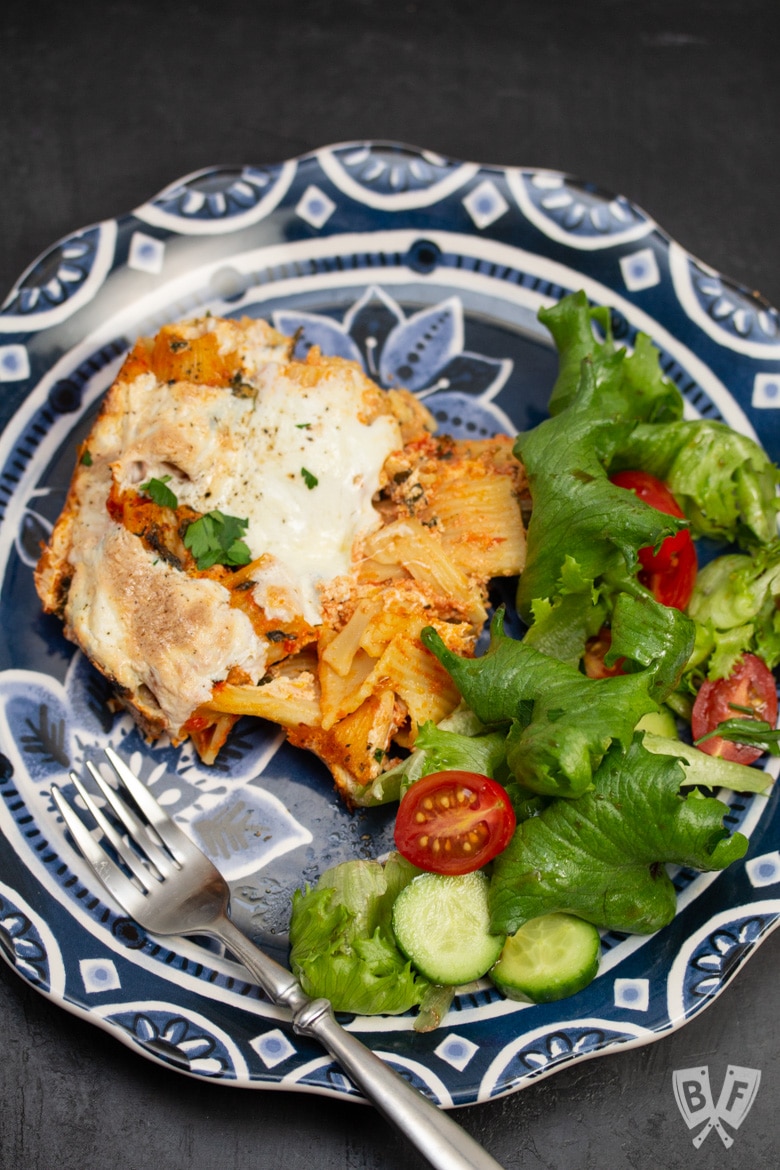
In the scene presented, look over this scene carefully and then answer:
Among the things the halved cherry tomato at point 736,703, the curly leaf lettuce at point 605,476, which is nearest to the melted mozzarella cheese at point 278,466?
the curly leaf lettuce at point 605,476

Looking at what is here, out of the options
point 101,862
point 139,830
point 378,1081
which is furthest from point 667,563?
point 101,862

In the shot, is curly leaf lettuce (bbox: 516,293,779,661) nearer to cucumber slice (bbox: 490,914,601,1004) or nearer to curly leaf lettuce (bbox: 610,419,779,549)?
curly leaf lettuce (bbox: 610,419,779,549)

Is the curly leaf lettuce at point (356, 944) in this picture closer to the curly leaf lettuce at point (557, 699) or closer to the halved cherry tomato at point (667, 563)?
the curly leaf lettuce at point (557, 699)

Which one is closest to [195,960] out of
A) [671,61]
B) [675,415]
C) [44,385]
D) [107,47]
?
[44,385]

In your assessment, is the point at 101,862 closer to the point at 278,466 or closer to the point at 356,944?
the point at 356,944

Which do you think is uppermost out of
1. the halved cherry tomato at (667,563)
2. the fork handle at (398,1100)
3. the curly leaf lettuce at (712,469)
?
the curly leaf lettuce at (712,469)

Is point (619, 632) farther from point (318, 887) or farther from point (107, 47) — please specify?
point (107, 47)

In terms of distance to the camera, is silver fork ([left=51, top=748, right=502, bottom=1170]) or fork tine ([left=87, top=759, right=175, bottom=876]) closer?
silver fork ([left=51, top=748, right=502, bottom=1170])

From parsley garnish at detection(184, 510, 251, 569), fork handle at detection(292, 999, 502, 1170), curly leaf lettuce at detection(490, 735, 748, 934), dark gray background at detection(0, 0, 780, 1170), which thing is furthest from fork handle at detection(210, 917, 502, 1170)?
dark gray background at detection(0, 0, 780, 1170)
